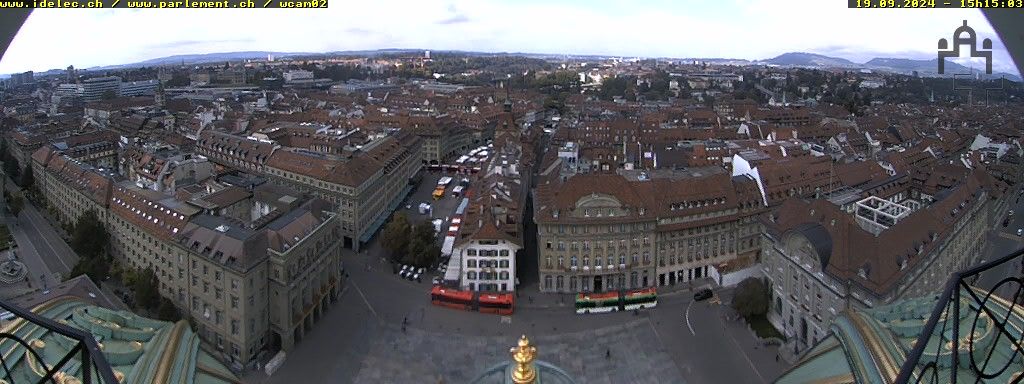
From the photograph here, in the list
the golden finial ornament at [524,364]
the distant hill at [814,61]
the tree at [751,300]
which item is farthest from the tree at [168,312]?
the distant hill at [814,61]

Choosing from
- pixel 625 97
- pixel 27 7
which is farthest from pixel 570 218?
pixel 625 97

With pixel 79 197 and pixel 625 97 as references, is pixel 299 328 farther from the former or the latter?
pixel 625 97

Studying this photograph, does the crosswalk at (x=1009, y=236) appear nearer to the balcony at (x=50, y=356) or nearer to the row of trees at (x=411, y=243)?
the row of trees at (x=411, y=243)

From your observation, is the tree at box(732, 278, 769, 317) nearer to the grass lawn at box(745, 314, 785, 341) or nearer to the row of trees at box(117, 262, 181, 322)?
the grass lawn at box(745, 314, 785, 341)

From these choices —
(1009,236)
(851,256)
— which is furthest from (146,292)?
(1009,236)

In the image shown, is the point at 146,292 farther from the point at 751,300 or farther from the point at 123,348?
the point at 751,300

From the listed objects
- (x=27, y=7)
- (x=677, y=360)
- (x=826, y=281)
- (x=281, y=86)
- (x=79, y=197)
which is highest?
(x=281, y=86)
